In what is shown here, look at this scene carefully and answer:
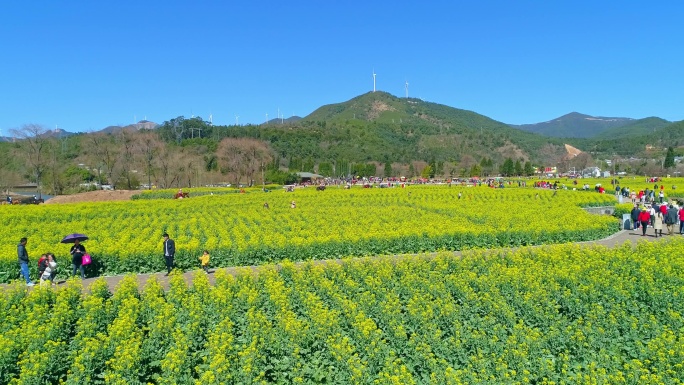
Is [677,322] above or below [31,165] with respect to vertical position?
below

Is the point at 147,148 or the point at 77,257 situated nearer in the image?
the point at 77,257

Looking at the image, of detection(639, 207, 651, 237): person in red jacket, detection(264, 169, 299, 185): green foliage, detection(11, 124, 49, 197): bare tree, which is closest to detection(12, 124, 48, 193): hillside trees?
detection(11, 124, 49, 197): bare tree

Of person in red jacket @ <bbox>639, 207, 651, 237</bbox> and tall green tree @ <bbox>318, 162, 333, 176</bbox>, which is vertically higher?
tall green tree @ <bbox>318, 162, 333, 176</bbox>

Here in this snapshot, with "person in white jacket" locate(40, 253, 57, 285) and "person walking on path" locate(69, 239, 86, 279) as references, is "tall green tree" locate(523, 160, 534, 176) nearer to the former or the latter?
"person walking on path" locate(69, 239, 86, 279)

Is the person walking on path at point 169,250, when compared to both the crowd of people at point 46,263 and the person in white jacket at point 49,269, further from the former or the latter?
the person in white jacket at point 49,269

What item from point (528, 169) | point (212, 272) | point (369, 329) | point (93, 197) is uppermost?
point (528, 169)

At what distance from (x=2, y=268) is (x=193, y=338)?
12649mm

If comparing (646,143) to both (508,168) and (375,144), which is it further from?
(375,144)

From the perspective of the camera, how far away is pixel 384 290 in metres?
12.0

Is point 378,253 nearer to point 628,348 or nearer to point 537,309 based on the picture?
point 537,309

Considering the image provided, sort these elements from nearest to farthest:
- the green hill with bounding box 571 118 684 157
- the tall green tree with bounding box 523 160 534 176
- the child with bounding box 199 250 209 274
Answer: the child with bounding box 199 250 209 274 → the tall green tree with bounding box 523 160 534 176 → the green hill with bounding box 571 118 684 157

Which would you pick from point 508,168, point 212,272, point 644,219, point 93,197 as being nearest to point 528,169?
point 508,168

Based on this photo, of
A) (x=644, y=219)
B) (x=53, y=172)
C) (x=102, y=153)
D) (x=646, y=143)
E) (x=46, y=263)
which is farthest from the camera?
(x=646, y=143)

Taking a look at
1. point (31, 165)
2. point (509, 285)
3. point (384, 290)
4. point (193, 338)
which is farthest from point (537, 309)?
point (31, 165)
